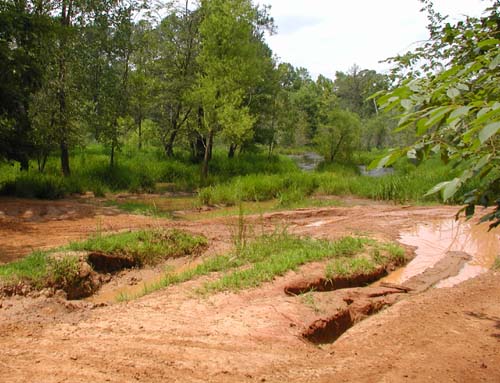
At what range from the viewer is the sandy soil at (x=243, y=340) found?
3.58 metres

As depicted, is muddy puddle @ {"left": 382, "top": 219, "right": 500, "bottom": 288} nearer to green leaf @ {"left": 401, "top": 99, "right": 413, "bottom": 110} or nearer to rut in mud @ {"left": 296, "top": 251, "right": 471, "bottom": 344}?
rut in mud @ {"left": 296, "top": 251, "right": 471, "bottom": 344}

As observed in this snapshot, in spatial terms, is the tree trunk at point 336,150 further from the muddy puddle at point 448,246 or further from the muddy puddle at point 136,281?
the muddy puddle at point 136,281

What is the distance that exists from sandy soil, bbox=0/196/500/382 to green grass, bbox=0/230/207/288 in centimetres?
59

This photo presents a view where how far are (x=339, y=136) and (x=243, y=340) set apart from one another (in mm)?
23787

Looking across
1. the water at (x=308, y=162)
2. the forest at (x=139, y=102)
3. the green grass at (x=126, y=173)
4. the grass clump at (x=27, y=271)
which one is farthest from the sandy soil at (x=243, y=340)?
the water at (x=308, y=162)

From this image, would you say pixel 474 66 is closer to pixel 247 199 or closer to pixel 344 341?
pixel 344 341

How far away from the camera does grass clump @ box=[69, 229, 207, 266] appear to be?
285 inches

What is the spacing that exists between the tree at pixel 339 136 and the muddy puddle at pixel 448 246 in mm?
16128

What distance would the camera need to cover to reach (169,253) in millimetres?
7812

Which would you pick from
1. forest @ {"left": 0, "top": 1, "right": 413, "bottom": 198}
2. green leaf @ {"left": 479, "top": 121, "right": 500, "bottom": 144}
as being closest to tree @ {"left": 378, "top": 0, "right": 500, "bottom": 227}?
green leaf @ {"left": 479, "top": 121, "right": 500, "bottom": 144}

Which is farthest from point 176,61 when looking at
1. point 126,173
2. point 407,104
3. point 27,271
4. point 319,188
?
point 407,104

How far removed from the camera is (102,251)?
709 centimetres

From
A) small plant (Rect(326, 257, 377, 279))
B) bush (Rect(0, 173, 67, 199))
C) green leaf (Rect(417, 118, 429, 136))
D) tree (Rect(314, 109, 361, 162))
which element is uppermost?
tree (Rect(314, 109, 361, 162))

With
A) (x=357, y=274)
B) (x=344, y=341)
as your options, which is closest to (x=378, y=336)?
(x=344, y=341)
